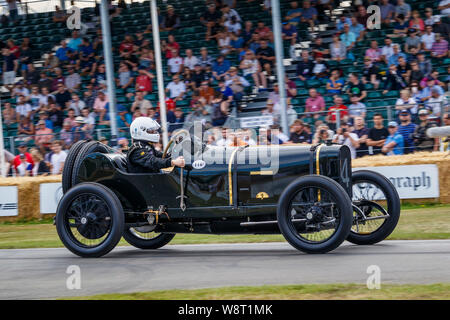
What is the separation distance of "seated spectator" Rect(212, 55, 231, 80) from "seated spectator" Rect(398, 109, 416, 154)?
4.72m

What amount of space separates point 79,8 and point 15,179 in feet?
21.4

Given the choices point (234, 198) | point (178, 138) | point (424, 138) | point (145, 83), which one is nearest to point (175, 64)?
point (145, 83)

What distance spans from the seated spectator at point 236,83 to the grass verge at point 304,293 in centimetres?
954

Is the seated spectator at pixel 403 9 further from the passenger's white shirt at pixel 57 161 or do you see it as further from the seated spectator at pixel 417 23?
the passenger's white shirt at pixel 57 161

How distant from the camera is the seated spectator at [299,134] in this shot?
12.0 meters

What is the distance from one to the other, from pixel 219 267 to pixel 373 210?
194 centimetres

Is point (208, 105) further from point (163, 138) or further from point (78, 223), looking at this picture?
point (78, 223)

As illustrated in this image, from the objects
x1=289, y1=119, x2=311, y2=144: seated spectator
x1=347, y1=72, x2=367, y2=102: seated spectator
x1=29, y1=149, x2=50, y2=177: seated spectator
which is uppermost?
x1=347, y1=72, x2=367, y2=102: seated spectator

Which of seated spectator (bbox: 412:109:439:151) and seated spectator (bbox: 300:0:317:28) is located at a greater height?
seated spectator (bbox: 300:0:317:28)

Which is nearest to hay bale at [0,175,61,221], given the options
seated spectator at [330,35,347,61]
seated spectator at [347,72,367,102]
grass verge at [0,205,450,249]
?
grass verge at [0,205,450,249]

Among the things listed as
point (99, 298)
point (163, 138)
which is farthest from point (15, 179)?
point (99, 298)

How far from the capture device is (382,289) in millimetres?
4848

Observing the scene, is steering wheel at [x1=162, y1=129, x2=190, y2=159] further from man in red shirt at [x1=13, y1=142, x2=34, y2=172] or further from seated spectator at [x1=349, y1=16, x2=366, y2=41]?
seated spectator at [x1=349, y1=16, x2=366, y2=41]

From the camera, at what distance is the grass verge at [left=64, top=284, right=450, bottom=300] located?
4637 millimetres
